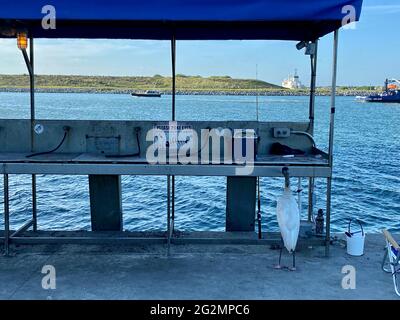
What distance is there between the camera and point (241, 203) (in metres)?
5.53

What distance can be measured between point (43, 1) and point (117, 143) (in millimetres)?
1835

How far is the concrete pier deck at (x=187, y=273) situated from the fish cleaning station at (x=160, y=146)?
18cm

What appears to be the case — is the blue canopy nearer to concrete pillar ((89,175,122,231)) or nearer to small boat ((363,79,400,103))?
concrete pillar ((89,175,122,231))

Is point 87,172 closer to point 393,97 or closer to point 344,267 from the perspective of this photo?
Answer: point 344,267

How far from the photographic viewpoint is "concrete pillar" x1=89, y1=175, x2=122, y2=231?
5.50 metres

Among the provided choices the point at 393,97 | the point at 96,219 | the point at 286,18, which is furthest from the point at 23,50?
the point at 393,97

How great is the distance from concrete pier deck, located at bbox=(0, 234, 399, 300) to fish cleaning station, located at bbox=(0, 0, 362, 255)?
0.18 m

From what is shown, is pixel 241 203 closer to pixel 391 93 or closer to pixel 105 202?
pixel 105 202

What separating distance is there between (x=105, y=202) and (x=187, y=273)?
1708 mm

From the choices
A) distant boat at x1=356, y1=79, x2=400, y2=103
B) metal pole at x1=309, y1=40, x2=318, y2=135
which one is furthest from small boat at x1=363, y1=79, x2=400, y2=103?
metal pole at x1=309, y1=40, x2=318, y2=135

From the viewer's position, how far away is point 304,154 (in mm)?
5289

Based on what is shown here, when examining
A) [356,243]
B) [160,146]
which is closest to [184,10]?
[160,146]

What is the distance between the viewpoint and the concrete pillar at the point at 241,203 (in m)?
5.47

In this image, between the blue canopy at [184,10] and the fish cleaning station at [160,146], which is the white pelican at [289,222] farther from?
the blue canopy at [184,10]
